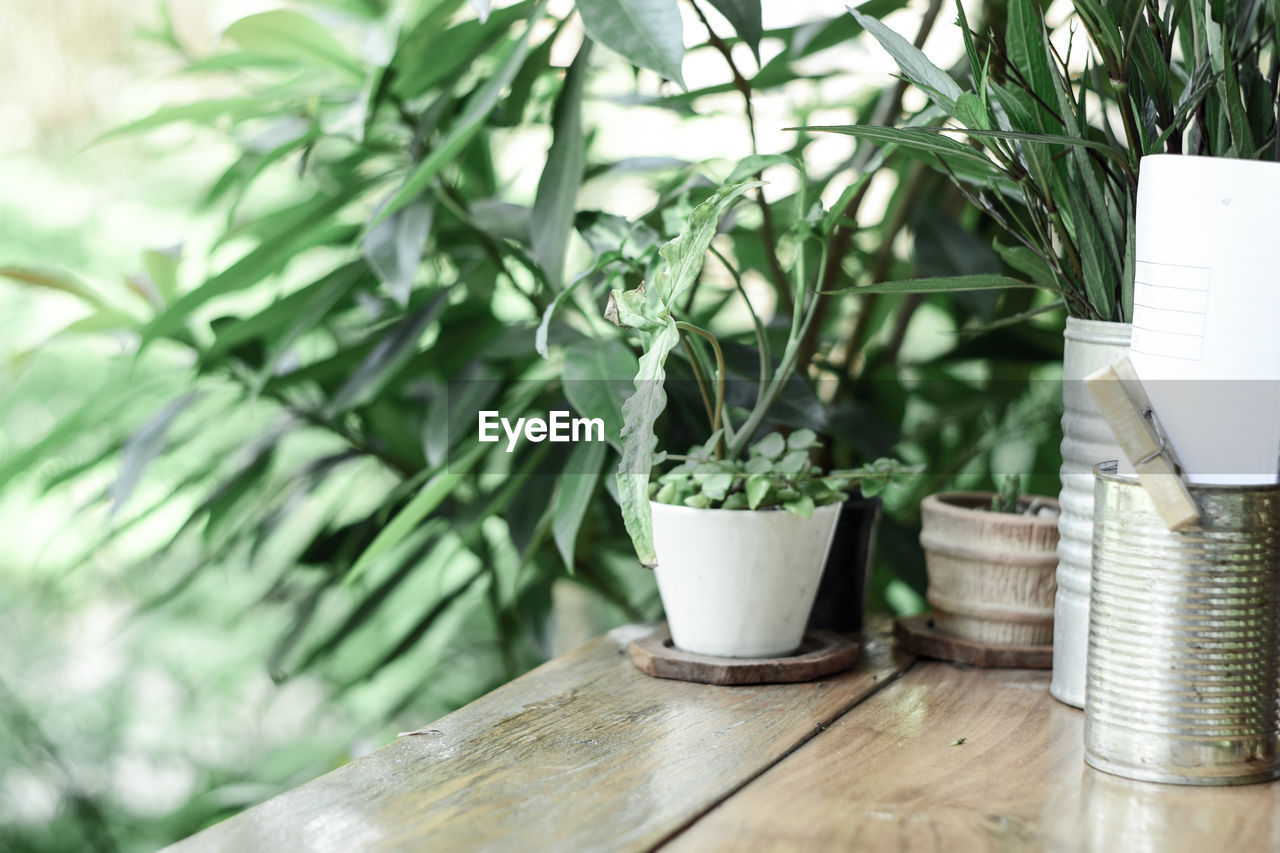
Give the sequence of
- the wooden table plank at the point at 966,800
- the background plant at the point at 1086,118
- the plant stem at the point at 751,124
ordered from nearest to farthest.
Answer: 1. the wooden table plank at the point at 966,800
2. the background plant at the point at 1086,118
3. the plant stem at the point at 751,124

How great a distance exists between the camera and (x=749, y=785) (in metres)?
0.57

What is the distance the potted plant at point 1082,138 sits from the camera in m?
0.62

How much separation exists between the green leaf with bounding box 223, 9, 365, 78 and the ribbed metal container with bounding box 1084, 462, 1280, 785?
0.79 metres

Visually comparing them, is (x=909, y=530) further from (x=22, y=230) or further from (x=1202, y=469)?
(x=22, y=230)

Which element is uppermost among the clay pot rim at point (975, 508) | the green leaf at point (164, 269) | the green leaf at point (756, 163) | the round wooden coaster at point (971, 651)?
the green leaf at point (756, 163)

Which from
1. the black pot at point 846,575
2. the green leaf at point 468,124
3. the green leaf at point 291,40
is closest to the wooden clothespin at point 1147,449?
the black pot at point 846,575

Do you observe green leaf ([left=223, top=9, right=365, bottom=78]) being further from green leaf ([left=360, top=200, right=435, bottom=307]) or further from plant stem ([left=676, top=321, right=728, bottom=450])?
plant stem ([left=676, top=321, right=728, bottom=450])

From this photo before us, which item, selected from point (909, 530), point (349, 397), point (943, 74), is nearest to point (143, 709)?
point (349, 397)

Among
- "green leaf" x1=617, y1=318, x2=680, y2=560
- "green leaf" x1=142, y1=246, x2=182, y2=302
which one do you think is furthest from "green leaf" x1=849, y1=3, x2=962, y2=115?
"green leaf" x1=142, y1=246, x2=182, y2=302

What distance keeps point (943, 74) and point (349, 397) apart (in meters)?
0.57

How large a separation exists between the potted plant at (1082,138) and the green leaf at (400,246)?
40 cm

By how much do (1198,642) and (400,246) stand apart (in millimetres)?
653

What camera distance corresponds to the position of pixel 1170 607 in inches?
22.3

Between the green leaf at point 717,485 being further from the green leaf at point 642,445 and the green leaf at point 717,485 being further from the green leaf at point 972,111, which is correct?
the green leaf at point 972,111
